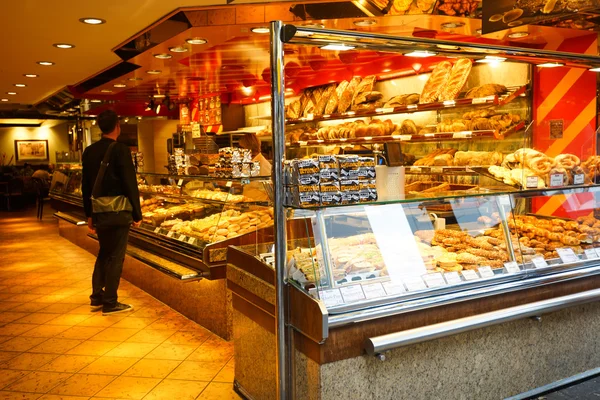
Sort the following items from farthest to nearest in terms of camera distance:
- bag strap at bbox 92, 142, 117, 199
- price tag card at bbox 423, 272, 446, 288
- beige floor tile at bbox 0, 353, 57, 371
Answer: bag strap at bbox 92, 142, 117, 199 → beige floor tile at bbox 0, 353, 57, 371 → price tag card at bbox 423, 272, 446, 288

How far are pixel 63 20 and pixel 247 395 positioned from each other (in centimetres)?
424

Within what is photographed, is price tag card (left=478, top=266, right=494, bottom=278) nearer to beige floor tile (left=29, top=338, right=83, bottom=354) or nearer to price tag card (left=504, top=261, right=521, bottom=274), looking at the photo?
price tag card (left=504, top=261, right=521, bottom=274)

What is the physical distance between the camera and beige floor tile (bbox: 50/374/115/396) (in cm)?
349

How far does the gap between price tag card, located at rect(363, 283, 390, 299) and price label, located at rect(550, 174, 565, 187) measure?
1572 millimetres

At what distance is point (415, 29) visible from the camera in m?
5.47

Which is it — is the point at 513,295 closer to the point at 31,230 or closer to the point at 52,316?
the point at 52,316

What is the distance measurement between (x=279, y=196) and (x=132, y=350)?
94.7 inches

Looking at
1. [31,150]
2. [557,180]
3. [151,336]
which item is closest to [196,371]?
[151,336]

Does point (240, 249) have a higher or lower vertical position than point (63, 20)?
lower

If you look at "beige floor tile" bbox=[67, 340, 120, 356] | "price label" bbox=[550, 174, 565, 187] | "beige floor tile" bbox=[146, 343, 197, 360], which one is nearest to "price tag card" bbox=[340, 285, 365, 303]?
"price label" bbox=[550, 174, 565, 187]

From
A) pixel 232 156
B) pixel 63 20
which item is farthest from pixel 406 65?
pixel 63 20

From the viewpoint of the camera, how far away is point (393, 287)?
265 centimetres

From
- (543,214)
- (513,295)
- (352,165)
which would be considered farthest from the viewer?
(543,214)

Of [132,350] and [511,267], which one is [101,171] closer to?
[132,350]
